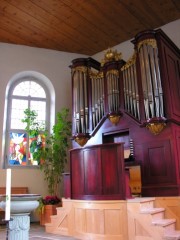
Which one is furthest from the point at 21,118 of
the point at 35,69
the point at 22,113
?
the point at 35,69

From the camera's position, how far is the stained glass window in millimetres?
6680

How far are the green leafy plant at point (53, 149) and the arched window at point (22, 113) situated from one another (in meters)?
0.28

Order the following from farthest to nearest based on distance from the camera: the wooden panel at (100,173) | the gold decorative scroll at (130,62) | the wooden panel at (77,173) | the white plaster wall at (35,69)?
the white plaster wall at (35,69)
the gold decorative scroll at (130,62)
the wooden panel at (77,173)
the wooden panel at (100,173)

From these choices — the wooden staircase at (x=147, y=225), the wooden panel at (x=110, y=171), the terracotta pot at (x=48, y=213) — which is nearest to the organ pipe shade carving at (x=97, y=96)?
the wooden panel at (x=110, y=171)

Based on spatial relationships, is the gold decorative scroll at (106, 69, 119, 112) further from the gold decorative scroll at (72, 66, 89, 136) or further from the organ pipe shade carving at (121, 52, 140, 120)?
the gold decorative scroll at (72, 66, 89, 136)

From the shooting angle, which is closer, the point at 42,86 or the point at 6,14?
the point at 6,14

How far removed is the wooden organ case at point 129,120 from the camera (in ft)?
14.9

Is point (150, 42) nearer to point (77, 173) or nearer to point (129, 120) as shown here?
point (129, 120)

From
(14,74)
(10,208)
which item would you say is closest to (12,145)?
(14,74)

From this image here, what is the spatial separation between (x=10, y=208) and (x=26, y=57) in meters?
6.16

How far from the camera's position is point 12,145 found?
22.1 ft

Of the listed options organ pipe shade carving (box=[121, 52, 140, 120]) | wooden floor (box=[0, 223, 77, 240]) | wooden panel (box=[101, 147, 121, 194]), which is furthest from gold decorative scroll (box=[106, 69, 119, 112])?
wooden floor (box=[0, 223, 77, 240])

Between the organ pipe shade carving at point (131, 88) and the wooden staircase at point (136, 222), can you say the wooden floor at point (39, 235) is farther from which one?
the organ pipe shade carving at point (131, 88)

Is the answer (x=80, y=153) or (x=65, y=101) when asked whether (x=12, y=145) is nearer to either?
(x=65, y=101)
